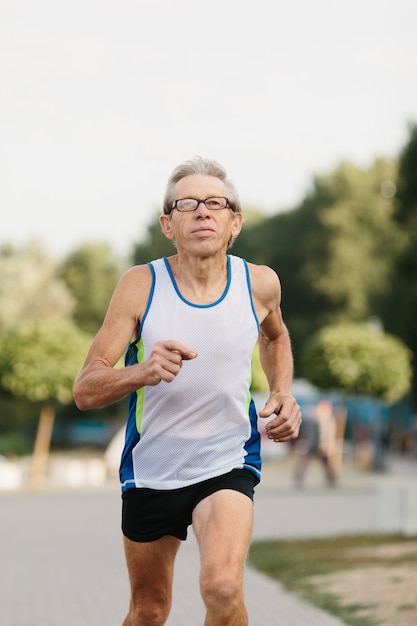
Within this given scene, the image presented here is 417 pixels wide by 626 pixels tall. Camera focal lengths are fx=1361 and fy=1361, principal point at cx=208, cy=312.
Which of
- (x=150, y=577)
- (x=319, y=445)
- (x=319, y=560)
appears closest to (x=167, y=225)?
(x=150, y=577)

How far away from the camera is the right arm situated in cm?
432

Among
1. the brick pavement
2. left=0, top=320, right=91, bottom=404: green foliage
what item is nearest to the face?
the brick pavement

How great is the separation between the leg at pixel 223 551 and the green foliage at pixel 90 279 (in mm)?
59067

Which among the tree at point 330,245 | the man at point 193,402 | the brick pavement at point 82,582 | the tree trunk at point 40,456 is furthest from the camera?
the tree at point 330,245

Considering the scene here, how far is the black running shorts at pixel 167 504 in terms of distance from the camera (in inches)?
189

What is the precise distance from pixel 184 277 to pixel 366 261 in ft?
185

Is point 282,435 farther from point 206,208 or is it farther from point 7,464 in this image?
point 7,464

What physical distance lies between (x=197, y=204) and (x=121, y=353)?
626 millimetres

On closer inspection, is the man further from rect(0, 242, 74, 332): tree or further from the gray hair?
rect(0, 242, 74, 332): tree

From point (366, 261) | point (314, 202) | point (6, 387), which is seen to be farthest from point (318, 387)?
point (314, 202)

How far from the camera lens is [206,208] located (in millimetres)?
4902

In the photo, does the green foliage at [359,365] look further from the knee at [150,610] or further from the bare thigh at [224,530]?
the bare thigh at [224,530]

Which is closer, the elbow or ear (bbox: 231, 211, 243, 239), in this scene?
the elbow

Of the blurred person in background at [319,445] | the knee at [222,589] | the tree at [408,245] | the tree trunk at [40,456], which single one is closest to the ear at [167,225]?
the knee at [222,589]
